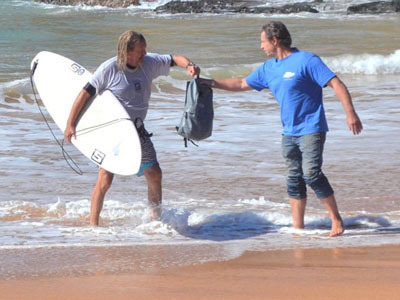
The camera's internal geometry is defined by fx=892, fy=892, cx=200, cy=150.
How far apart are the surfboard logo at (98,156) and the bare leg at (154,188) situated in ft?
1.11

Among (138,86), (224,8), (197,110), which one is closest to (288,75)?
(197,110)

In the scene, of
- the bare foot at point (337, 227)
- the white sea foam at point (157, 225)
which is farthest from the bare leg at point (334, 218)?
the white sea foam at point (157, 225)

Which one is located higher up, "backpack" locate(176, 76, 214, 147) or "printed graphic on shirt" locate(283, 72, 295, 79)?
"printed graphic on shirt" locate(283, 72, 295, 79)

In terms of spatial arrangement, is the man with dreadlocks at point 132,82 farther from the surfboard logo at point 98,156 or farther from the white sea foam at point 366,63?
the white sea foam at point 366,63

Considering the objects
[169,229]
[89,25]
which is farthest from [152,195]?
[89,25]

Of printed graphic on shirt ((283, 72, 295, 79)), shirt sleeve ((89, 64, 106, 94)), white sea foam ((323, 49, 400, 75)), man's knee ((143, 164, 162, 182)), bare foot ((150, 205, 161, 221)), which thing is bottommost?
white sea foam ((323, 49, 400, 75))

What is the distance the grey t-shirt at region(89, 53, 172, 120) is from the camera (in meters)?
6.25

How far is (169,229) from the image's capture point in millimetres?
6520

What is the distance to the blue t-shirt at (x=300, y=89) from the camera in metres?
5.92

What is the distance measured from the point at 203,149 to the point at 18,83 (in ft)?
22.3

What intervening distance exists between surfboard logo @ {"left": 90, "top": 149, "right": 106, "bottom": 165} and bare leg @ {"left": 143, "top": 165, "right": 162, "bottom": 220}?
337mm

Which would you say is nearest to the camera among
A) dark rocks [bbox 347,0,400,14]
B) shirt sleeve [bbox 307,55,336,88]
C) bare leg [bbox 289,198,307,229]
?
shirt sleeve [bbox 307,55,336,88]

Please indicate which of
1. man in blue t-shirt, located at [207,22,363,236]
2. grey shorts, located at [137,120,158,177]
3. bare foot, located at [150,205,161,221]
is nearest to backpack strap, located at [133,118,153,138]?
grey shorts, located at [137,120,158,177]

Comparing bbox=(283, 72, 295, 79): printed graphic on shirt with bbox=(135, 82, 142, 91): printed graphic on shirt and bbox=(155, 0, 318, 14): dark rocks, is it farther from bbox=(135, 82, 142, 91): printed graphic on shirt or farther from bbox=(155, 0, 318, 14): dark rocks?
bbox=(155, 0, 318, 14): dark rocks
